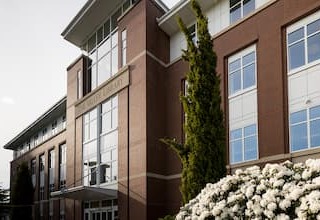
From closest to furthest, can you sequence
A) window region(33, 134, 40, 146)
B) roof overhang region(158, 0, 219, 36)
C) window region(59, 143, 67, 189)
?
roof overhang region(158, 0, 219, 36) < window region(59, 143, 67, 189) < window region(33, 134, 40, 146)

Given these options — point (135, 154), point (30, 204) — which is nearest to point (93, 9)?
point (135, 154)

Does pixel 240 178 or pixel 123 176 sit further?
pixel 123 176

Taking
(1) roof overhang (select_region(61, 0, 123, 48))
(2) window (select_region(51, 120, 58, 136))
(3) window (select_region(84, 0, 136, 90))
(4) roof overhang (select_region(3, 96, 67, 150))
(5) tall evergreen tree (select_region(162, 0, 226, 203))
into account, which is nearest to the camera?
(5) tall evergreen tree (select_region(162, 0, 226, 203))

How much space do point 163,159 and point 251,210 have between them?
18203mm

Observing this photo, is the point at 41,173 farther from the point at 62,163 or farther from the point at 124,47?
the point at 124,47

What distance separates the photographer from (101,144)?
2953 cm

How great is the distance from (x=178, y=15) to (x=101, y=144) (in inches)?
360

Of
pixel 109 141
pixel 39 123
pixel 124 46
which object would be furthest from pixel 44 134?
pixel 124 46

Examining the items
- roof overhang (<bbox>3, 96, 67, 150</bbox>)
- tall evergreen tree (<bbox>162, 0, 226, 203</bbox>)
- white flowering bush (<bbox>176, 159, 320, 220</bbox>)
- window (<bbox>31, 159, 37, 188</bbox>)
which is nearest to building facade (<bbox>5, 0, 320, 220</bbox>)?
tall evergreen tree (<bbox>162, 0, 226, 203</bbox>)

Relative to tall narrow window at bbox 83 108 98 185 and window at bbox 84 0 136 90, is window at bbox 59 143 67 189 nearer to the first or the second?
tall narrow window at bbox 83 108 98 185

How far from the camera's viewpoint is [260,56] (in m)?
20.1

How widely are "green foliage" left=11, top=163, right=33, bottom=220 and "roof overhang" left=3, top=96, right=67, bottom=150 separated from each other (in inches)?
192

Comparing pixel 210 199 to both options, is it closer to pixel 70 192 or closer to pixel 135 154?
pixel 135 154

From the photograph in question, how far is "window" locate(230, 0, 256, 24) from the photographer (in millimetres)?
21297
